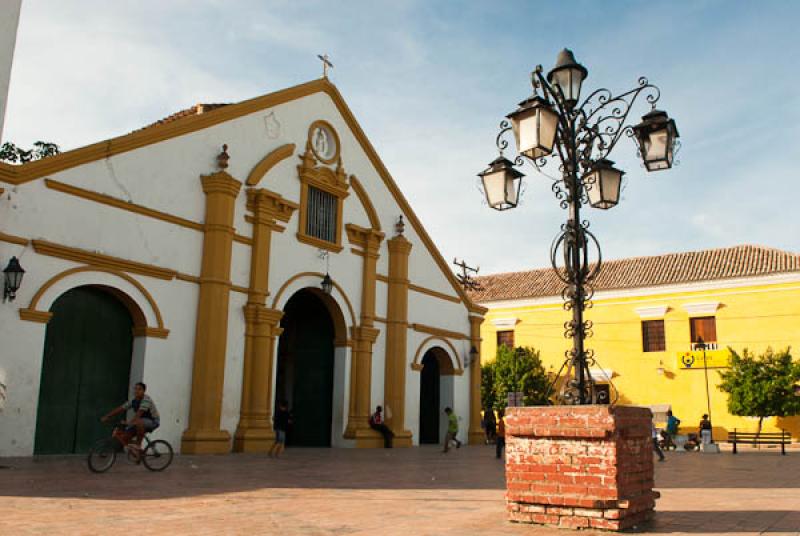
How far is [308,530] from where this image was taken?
6121mm

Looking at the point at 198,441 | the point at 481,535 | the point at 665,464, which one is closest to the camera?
the point at 481,535

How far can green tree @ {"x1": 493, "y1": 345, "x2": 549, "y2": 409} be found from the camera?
3425cm

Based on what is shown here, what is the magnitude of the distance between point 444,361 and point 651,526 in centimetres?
1670

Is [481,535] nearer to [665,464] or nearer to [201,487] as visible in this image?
[201,487]

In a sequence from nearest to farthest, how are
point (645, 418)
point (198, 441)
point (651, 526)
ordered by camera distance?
point (651, 526)
point (645, 418)
point (198, 441)

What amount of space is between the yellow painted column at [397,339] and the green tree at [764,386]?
54.0ft

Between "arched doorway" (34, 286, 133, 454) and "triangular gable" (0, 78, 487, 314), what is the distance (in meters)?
2.36

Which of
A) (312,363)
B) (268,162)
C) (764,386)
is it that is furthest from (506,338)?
A: (268,162)

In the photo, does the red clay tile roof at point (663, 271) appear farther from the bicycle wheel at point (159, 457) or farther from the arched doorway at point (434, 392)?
the bicycle wheel at point (159, 457)

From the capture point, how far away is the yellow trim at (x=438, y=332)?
70.7 ft

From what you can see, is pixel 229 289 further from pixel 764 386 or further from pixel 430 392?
pixel 764 386

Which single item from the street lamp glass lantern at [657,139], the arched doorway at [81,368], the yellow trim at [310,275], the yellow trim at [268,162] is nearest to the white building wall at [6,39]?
the arched doorway at [81,368]

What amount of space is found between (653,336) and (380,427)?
19.1 m

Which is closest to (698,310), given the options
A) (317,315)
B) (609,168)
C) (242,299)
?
(317,315)
